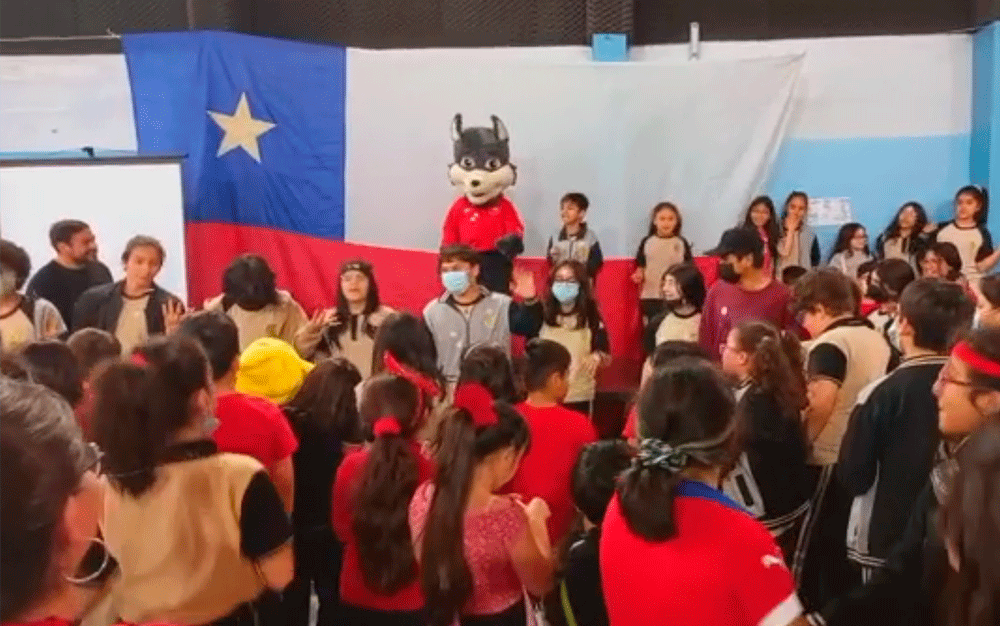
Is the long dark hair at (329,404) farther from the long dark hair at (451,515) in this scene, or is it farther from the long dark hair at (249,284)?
the long dark hair at (249,284)

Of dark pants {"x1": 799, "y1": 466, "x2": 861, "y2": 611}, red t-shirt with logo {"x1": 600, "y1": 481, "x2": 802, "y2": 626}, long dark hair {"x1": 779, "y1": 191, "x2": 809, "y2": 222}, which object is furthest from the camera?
long dark hair {"x1": 779, "y1": 191, "x2": 809, "y2": 222}

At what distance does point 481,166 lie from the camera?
6.33 metres

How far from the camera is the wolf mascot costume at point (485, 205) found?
6.16m

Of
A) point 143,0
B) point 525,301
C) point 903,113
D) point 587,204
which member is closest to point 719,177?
point 587,204

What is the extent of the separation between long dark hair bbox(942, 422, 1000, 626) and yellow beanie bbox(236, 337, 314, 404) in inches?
74.5

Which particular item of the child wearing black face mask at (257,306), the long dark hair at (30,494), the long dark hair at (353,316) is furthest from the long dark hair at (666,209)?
the long dark hair at (30,494)

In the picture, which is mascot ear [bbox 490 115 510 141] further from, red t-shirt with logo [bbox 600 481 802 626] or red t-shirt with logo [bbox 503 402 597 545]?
red t-shirt with logo [bbox 600 481 802 626]

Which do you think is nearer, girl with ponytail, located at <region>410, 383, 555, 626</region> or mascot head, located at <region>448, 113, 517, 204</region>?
girl with ponytail, located at <region>410, 383, 555, 626</region>

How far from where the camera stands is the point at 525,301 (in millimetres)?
5016

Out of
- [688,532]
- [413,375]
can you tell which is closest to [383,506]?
[413,375]

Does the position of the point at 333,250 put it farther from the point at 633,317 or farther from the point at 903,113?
the point at 903,113

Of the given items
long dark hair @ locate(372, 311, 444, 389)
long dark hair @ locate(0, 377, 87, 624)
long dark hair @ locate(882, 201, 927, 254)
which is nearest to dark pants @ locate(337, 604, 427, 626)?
long dark hair @ locate(372, 311, 444, 389)

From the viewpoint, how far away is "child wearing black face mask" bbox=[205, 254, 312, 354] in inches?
169

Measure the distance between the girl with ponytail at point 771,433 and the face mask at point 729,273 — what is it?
1403mm
